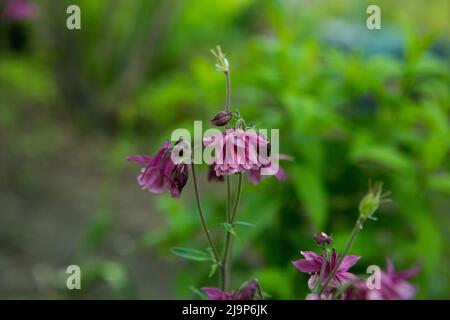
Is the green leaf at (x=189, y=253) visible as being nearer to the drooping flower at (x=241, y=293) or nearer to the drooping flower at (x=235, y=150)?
the drooping flower at (x=241, y=293)

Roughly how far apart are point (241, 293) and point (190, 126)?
116cm

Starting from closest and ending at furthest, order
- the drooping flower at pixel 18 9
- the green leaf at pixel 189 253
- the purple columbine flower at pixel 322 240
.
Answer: the purple columbine flower at pixel 322 240, the green leaf at pixel 189 253, the drooping flower at pixel 18 9

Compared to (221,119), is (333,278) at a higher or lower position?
lower

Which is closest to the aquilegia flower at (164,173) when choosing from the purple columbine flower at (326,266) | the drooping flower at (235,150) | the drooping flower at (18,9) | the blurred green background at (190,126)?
the drooping flower at (235,150)

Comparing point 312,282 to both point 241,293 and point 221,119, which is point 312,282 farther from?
point 221,119

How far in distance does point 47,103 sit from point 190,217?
84.5 inches

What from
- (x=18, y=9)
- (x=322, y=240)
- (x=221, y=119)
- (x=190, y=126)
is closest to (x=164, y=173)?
(x=221, y=119)

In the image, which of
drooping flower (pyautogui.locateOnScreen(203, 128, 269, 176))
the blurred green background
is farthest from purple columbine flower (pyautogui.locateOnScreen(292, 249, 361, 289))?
Answer: the blurred green background

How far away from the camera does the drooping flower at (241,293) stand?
0.99 m

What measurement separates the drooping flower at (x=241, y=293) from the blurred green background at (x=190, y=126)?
604mm

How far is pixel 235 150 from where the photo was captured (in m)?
0.93

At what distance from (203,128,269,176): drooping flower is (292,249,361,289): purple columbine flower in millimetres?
144

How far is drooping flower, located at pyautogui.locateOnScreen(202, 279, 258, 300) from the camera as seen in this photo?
3.26 ft
